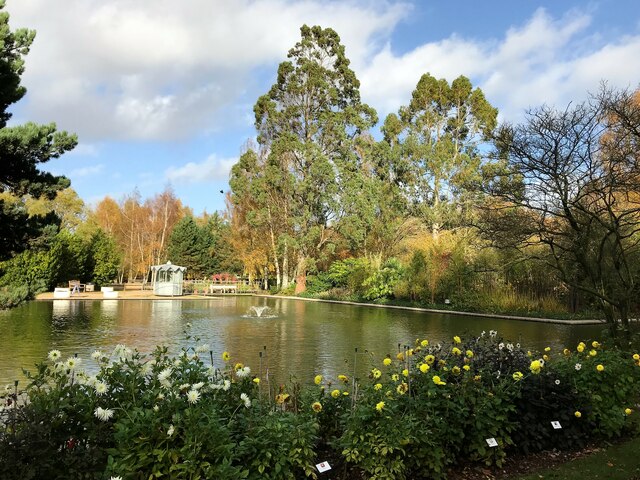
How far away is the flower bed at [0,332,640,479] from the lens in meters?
2.24

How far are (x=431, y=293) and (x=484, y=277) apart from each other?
232 centimetres

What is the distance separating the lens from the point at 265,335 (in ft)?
35.9

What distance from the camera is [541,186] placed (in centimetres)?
745

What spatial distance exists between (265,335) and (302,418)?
8.35 meters

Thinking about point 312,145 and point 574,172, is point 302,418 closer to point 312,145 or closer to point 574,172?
point 574,172

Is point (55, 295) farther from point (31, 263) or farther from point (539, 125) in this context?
point (539, 125)

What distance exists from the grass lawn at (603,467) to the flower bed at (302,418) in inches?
6.8

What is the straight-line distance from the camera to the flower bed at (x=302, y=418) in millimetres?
2240

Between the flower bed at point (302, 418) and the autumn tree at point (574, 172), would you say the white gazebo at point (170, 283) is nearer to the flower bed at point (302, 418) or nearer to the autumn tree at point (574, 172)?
the autumn tree at point (574, 172)

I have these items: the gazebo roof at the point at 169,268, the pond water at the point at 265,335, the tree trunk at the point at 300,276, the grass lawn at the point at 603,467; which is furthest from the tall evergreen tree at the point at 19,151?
the tree trunk at the point at 300,276

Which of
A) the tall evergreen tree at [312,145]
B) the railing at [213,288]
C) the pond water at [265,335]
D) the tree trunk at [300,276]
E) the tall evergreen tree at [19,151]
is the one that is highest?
the tall evergreen tree at [312,145]

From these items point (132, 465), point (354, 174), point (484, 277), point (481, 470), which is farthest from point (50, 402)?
point (354, 174)

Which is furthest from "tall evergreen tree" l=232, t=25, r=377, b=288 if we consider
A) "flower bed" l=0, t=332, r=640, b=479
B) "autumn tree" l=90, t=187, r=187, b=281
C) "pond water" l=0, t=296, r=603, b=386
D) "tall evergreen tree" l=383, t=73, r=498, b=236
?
"flower bed" l=0, t=332, r=640, b=479

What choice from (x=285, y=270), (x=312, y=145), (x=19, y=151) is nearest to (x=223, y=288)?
(x=285, y=270)
